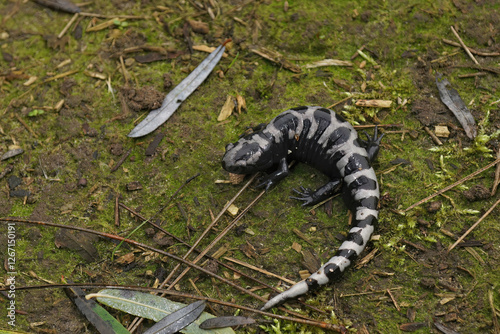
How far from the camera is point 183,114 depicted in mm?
5156

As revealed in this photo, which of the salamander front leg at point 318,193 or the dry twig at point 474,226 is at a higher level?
the salamander front leg at point 318,193

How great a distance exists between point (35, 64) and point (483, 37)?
575cm

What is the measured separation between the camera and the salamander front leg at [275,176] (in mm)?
4660

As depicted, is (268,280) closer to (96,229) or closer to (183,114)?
(96,229)

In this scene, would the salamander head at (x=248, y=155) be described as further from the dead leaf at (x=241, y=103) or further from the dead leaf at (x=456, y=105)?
the dead leaf at (x=456, y=105)

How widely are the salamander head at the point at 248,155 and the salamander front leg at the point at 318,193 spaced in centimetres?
51

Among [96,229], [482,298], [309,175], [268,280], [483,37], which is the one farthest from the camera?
[483,37]

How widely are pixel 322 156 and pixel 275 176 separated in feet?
1.90

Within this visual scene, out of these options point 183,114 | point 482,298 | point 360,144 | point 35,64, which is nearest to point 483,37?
point 360,144

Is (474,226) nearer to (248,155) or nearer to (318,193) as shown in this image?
(318,193)

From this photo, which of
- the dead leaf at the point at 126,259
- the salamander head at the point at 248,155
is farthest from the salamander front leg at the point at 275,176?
the dead leaf at the point at 126,259

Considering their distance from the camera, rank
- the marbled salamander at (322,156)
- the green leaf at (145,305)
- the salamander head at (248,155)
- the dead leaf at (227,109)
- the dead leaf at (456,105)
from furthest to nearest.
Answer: the dead leaf at (227,109), the dead leaf at (456,105), the salamander head at (248,155), the marbled salamander at (322,156), the green leaf at (145,305)

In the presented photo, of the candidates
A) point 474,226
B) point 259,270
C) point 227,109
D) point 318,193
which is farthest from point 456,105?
point 259,270

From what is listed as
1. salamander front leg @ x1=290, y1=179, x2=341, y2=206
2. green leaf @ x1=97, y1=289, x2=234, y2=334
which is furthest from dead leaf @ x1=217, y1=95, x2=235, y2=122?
green leaf @ x1=97, y1=289, x2=234, y2=334
